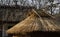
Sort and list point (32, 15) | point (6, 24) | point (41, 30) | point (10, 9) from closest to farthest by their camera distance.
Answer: point (41, 30), point (32, 15), point (6, 24), point (10, 9)

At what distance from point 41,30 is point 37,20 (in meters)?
0.65

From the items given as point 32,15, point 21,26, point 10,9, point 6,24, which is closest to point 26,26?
point 21,26

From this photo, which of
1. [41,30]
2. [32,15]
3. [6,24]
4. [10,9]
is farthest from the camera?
[10,9]

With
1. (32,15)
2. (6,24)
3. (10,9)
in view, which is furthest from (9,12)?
(32,15)

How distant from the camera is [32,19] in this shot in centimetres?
758

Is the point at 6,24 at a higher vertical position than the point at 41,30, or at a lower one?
lower

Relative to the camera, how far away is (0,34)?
2030cm

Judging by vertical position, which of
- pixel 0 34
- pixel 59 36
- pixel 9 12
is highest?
pixel 59 36

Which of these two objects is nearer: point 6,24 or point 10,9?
point 6,24

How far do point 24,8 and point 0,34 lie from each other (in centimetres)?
329

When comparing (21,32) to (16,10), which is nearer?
(21,32)

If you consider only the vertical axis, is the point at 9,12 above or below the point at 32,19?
below

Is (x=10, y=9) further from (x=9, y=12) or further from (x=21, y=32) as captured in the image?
(x=21, y=32)

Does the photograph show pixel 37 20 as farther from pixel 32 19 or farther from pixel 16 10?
pixel 16 10
